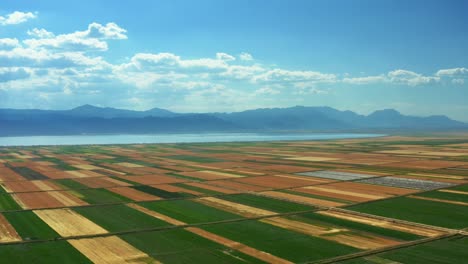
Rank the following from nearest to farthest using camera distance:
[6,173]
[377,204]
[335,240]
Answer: [335,240] → [377,204] → [6,173]

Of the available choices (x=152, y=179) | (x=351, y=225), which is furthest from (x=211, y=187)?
(x=351, y=225)

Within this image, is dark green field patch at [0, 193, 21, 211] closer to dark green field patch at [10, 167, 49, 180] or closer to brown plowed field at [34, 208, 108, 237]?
brown plowed field at [34, 208, 108, 237]

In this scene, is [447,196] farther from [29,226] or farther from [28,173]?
[28,173]

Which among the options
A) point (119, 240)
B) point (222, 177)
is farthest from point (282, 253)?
point (222, 177)

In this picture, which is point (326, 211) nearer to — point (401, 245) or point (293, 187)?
point (401, 245)

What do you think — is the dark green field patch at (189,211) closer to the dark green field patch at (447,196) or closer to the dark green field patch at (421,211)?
the dark green field patch at (421,211)

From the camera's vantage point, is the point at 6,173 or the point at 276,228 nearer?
the point at 276,228

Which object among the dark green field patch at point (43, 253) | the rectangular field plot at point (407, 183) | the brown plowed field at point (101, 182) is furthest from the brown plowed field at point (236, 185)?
the dark green field patch at point (43, 253)
